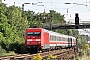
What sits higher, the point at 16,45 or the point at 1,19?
the point at 1,19

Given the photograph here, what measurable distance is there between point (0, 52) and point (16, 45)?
7.00 meters

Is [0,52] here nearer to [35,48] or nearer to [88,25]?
[35,48]

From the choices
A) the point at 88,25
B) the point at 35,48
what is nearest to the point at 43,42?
the point at 35,48

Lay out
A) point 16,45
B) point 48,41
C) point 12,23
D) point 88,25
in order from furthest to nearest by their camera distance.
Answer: point 88,25 < point 12,23 < point 16,45 < point 48,41

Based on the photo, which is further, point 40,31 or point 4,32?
point 4,32

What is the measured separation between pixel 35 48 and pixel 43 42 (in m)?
1.20

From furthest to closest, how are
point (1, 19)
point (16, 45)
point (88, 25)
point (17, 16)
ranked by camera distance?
point (88, 25)
point (17, 16)
point (1, 19)
point (16, 45)

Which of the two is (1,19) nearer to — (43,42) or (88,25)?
(43,42)

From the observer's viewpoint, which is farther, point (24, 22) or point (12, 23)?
point (24, 22)

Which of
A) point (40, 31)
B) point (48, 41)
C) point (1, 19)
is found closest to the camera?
point (40, 31)

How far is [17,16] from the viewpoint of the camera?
66438 millimetres

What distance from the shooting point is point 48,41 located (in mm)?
40312

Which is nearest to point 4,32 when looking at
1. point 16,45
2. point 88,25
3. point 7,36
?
point 7,36


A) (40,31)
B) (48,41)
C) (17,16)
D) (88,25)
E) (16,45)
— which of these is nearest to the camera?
(40,31)
